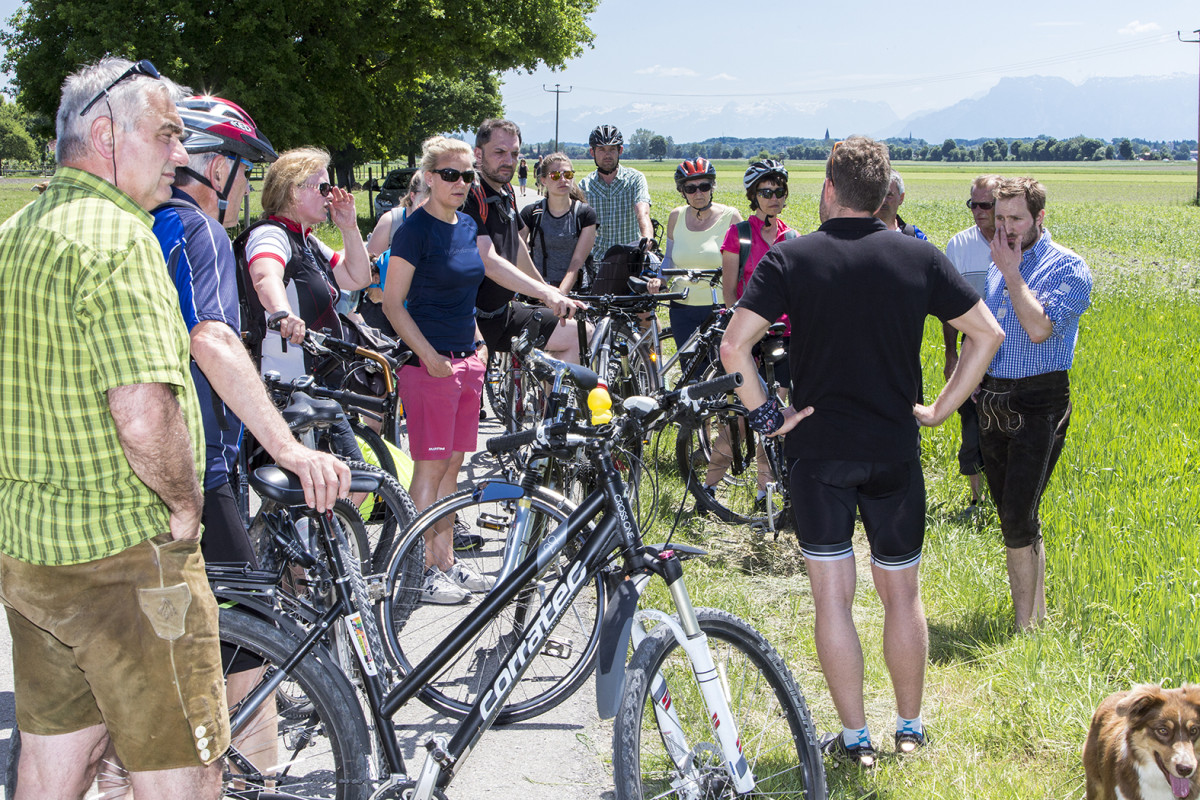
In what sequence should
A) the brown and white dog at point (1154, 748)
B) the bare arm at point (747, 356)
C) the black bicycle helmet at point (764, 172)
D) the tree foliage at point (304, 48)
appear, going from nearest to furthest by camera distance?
the brown and white dog at point (1154, 748) < the bare arm at point (747, 356) < the black bicycle helmet at point (764, 172) < the tree foliage at point (304, 48)

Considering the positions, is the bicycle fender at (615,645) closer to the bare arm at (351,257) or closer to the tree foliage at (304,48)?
the bare arm at (351,257)

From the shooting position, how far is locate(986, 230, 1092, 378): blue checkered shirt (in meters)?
4.29

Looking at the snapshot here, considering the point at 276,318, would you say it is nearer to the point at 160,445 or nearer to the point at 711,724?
the point at 160,445

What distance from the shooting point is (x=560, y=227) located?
7.80 m

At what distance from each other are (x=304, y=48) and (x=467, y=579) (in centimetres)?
3188

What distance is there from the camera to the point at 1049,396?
4.40 metres

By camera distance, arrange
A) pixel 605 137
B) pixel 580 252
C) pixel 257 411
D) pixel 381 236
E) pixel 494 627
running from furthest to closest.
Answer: pixel 605 137 → pixel 580 252 → pixel 381 236 → pixel 494 627 → pixel 257 411

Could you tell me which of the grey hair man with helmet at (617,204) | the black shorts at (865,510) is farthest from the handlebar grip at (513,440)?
the grey hair man with helmet at (617,204)

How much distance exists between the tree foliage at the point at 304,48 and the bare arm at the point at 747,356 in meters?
23.6

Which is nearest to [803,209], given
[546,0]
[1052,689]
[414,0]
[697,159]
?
[546,0]

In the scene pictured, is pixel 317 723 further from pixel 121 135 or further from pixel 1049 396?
pixel 1049 396

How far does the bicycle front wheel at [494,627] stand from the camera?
11.7ft

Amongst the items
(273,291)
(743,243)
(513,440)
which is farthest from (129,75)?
(743,243)

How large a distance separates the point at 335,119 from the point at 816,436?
3239 cm
